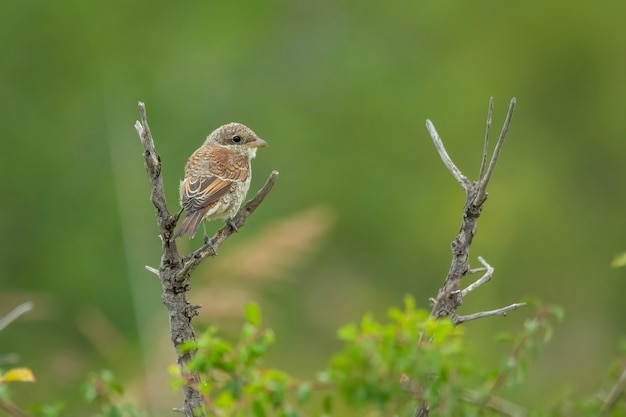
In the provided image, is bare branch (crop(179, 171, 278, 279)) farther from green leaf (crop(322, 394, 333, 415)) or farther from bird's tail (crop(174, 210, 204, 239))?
green leaf (crop(322, 394, 333, 415))

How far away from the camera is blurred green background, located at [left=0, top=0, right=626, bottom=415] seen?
1488cm

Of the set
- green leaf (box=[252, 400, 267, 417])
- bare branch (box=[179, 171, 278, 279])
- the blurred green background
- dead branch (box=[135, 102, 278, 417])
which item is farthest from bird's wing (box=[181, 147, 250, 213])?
the blurred green background

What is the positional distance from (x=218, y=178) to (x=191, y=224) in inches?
27.9

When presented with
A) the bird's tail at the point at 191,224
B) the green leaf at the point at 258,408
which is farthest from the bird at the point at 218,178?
the green leaf at the point at 258,408

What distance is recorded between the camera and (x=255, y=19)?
1989 cm

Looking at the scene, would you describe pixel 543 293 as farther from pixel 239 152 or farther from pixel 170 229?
pixel 170 229

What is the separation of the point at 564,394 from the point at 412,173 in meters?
15.6

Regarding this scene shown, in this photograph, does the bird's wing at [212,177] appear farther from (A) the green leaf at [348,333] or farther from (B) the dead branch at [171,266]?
(A) the green leaf at [348,333]

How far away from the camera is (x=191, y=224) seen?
6.23 metres

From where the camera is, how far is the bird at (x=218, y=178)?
6562 mm

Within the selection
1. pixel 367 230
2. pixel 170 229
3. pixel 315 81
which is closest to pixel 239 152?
pixel 170 229

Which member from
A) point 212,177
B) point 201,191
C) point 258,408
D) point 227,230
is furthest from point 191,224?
point 258,408

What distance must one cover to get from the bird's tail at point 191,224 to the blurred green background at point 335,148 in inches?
214

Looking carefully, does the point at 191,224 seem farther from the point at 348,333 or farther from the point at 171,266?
the point at 348,333
